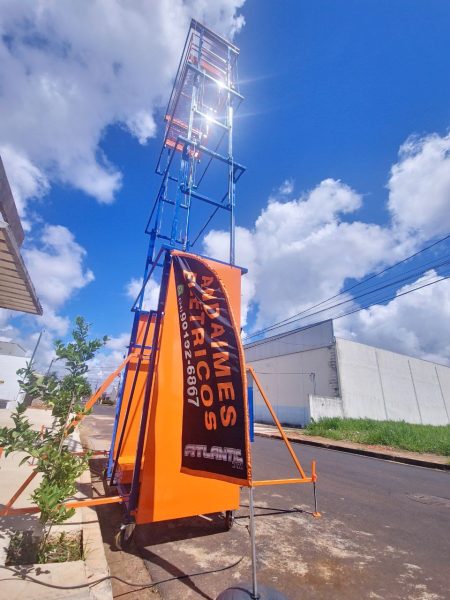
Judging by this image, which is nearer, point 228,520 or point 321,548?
point 321,548

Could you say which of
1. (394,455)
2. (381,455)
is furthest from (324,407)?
(394,455)

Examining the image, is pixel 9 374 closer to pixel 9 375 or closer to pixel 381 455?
pixel 9 375

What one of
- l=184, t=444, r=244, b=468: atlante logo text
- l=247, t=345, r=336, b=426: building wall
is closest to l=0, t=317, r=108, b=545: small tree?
l=184, t=444, r=244, b=468: atlante logo text

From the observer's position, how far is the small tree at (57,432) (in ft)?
9.07

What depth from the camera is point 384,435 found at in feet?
50.1

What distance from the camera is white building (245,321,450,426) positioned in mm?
24297

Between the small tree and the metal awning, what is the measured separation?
1885mm

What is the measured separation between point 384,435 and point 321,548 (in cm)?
1413

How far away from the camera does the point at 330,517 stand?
15.6 ft

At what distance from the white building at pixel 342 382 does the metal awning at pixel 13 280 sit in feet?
68.4

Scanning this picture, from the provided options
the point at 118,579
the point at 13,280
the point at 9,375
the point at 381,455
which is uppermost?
the point at 9,375

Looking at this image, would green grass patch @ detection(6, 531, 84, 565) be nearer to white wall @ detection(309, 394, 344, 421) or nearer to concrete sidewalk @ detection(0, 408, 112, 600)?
concrete sidewalk @ detection(0, 408, 112, 600)

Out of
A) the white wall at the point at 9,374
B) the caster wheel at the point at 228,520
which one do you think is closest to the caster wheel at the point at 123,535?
the caster wheel at the point at 228,520

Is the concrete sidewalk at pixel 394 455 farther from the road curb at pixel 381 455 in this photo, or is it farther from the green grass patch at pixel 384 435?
the green grass patch at pixel 384 435
